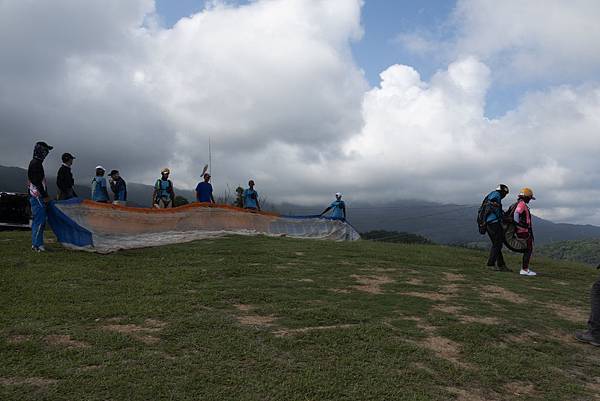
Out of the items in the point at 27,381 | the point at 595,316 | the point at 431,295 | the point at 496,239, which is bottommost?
the point at 27,381

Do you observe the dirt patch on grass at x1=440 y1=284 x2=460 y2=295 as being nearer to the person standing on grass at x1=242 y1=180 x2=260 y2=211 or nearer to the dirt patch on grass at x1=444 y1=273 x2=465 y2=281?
the dirt patch on grass at x1=444 y1=273 x2=465 y2=281

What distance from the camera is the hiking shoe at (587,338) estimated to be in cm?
599

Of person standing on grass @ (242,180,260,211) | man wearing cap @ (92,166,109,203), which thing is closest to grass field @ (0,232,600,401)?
man wearing cap @ (92,166,109,203)

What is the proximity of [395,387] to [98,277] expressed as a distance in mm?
5549

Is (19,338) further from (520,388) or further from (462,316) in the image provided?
(462,316)

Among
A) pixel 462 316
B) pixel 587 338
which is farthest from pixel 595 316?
pixel 462 316

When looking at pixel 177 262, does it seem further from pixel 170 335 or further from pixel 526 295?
pixel 526 295

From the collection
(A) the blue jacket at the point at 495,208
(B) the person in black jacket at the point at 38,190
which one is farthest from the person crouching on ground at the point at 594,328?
(B) the person in black jacket at the point at 38,190

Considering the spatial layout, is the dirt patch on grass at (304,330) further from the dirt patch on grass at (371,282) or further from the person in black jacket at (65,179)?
the person in black jacket at (65,179)

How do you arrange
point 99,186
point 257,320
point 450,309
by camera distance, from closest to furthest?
point 257,320 < point 450,309 < point 99,186

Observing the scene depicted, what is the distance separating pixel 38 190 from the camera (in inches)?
384

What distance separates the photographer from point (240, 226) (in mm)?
16797

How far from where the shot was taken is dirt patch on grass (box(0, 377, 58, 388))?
3.82 meters

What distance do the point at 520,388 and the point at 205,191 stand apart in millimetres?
13046
